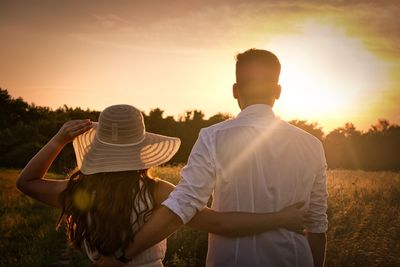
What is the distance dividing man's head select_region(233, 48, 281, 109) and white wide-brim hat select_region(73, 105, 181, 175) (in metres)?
0.70

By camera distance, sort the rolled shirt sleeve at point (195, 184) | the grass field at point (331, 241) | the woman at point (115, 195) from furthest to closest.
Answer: the grass field at point (331, 241) < the woman at point (115, 195) < the rolled shirt sleeve at point (195, 184)

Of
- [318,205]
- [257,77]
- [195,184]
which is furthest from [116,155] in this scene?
[318,205]

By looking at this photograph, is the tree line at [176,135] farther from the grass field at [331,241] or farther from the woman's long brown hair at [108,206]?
the woman's long brown hair at [108,206]

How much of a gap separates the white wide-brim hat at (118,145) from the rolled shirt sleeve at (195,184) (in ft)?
1.27

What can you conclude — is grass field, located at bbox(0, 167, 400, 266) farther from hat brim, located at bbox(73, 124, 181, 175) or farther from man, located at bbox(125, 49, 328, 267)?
man, located at bbox(125, 49, 328, 267)

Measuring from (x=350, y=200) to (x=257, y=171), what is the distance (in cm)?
979

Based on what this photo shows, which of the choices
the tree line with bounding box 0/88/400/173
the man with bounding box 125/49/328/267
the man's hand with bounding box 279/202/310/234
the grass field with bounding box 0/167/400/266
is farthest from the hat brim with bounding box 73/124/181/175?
the tree line with bounding box 0/88/400/173

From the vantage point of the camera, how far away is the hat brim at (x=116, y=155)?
274cm

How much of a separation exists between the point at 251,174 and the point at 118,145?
33.9 inches

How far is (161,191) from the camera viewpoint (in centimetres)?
281

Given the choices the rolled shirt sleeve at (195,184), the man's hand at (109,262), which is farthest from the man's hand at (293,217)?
the man's hand at (109,262)

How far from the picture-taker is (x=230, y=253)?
271 cm

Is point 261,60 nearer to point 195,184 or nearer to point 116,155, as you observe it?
point 195,184

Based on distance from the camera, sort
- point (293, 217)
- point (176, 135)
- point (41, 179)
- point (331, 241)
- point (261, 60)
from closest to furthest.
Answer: point (293, 217)
point (261, 60)
point (41, 179)
point (331, 241)
point (176, 135)
